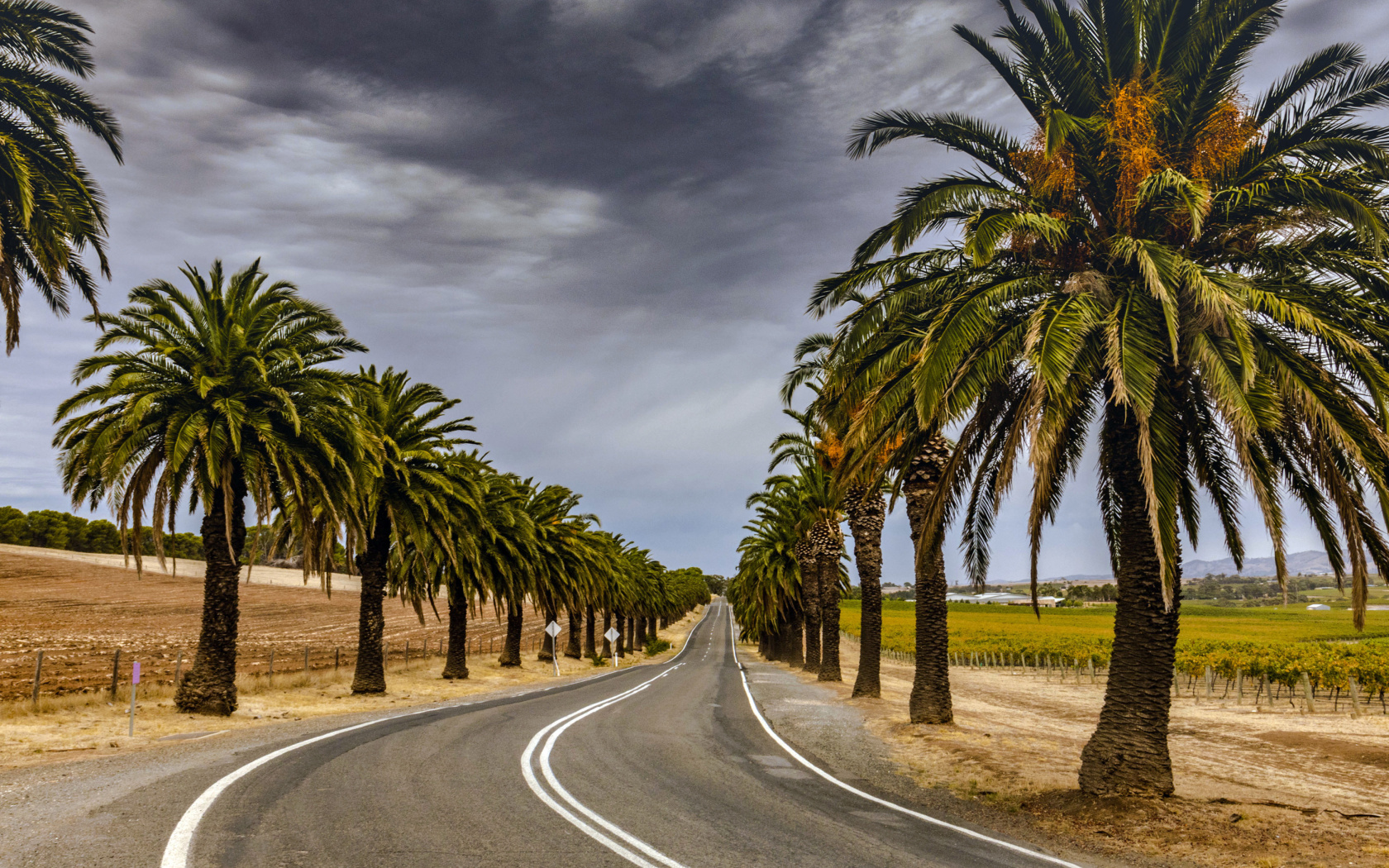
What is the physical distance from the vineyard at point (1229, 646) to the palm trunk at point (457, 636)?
32.4 meters

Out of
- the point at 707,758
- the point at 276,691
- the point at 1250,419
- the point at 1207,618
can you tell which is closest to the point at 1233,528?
the point at 1250,419

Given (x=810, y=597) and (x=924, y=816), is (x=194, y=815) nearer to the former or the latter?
(x=924, y=816)

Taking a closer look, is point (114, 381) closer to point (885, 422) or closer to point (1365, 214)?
point (885, 422)

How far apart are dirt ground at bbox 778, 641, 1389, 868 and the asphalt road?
169 centimetres

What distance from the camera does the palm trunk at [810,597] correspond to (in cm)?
3928

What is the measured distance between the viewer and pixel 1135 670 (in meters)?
10.3

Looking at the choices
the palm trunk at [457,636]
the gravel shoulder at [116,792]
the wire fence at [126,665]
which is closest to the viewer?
the gravel shoulder at [116,792]

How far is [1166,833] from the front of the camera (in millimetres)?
8664

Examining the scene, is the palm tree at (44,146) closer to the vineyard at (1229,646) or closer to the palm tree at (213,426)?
the palm tree at (213,426)

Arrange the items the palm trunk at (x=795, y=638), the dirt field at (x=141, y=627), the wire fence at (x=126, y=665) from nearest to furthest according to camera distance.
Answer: the wire fence at (x=126, y=665), the dirt field at (x=141, y=627), the palm trunk at (x=795, y=638)

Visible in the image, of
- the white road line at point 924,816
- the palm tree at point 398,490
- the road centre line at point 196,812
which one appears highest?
the palm tree at point 398,490

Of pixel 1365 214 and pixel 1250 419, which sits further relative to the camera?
pixel 1365 214

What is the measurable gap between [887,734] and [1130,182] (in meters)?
11.7

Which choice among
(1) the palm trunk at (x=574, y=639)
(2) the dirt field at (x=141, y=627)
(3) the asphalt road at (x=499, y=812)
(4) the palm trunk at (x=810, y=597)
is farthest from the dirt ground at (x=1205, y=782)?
(1) the palm trunk at (x=574, y=639)
